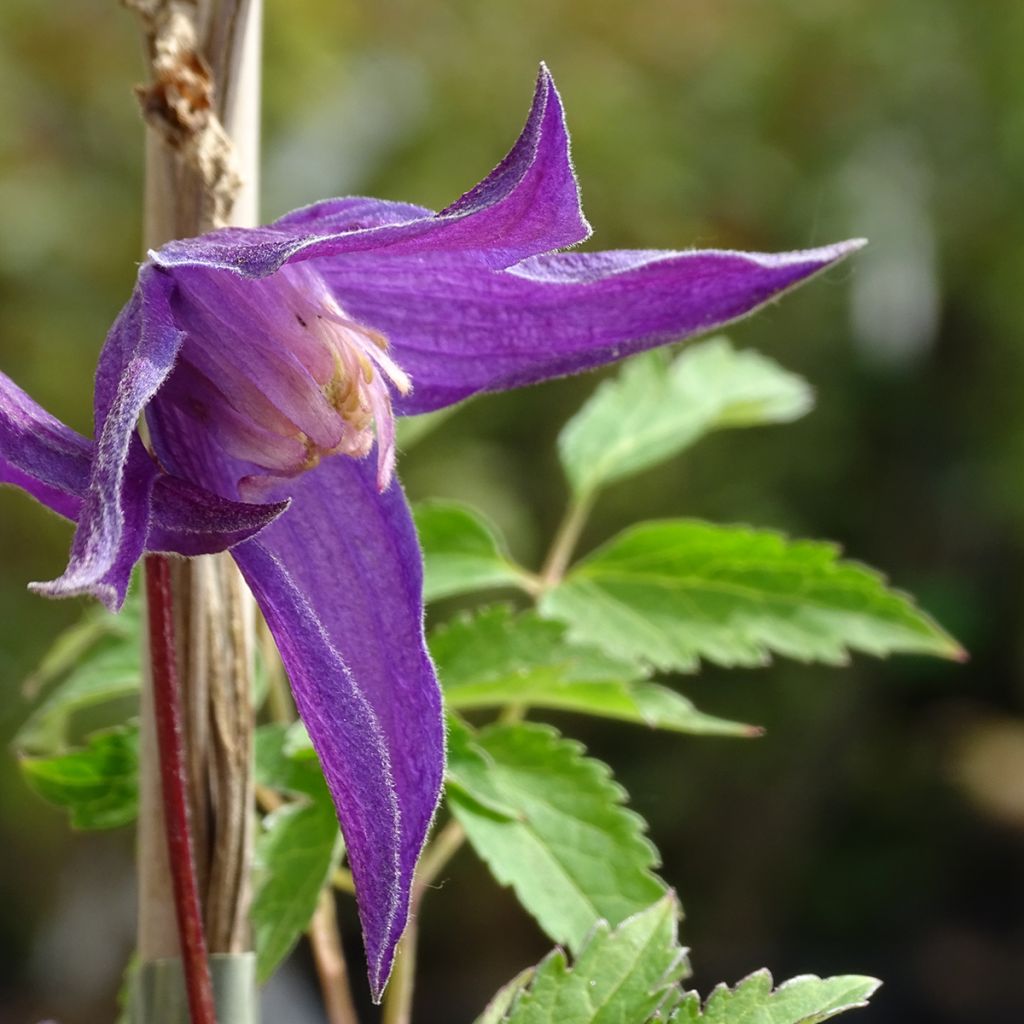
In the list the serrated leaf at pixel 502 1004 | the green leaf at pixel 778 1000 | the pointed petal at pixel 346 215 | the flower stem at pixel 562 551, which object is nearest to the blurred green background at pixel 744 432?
the flower stem at pixel 562 551

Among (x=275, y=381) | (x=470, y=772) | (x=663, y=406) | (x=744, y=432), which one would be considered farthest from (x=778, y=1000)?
(x=744, y=432)

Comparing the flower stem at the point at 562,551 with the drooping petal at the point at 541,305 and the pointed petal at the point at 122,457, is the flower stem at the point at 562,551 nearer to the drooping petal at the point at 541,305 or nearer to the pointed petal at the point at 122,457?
the drooping petal at the point at 541,305

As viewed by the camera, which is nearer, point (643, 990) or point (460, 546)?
point (643, 990)

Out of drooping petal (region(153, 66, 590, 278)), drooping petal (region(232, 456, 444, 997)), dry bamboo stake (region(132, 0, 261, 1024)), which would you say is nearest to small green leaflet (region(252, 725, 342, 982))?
dry bamboo stake (region(132, 0, 261, 1024))

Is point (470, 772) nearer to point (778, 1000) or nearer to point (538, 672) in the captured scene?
point (538, 672)

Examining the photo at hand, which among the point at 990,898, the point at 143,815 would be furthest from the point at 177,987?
the point at 990,898

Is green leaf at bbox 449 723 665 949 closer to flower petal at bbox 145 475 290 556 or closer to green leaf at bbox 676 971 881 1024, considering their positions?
green leaf at bbox 676 971 881 1024
